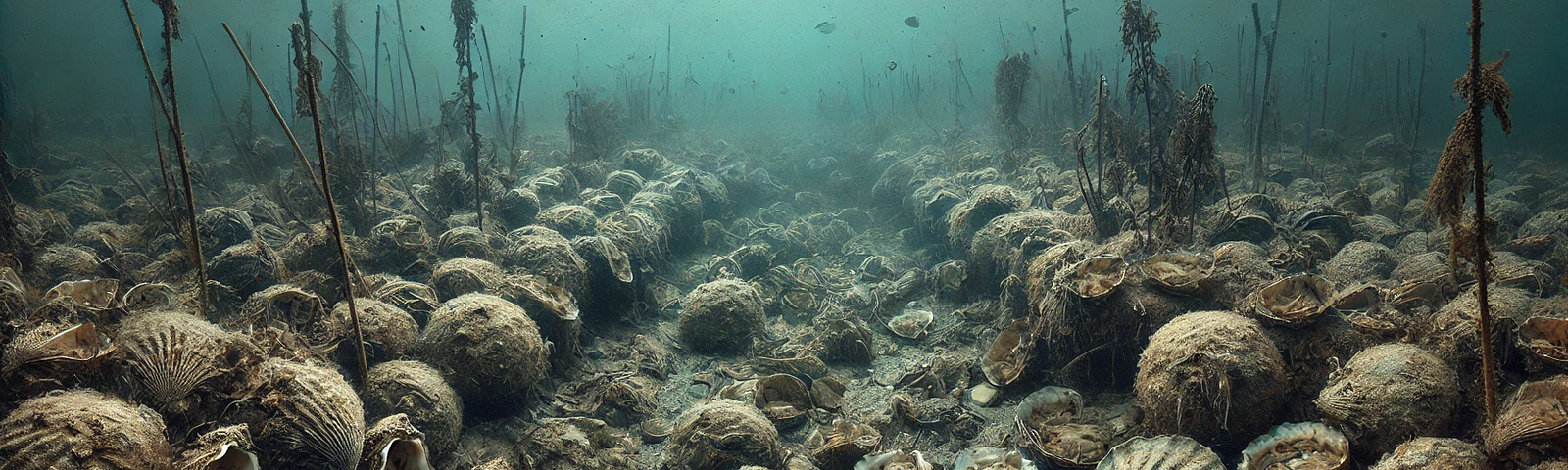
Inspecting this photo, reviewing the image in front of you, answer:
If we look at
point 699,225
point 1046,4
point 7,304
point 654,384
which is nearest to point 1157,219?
point 654,384

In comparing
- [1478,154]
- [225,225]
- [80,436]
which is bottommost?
[80,436]

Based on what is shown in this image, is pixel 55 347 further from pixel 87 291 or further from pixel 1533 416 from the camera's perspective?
pixel 1533 416

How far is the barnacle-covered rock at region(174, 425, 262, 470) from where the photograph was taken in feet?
9.43

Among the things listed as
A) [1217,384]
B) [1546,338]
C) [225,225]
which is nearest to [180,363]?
[225,225]

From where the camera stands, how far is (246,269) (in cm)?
575

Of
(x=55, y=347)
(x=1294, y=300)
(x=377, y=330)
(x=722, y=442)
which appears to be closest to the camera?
(x=55, y=347)

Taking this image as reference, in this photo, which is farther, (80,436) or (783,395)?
(783,395)

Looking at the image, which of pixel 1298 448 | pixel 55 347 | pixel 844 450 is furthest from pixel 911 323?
pixel 55 347

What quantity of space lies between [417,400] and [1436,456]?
5.58m

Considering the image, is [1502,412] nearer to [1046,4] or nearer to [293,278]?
[293,278]

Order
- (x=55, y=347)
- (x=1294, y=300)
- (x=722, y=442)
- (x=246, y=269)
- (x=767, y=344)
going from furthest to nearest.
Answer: (x=767, y=344) < (x=246, y=269) < (x=722, y=442) < (x=1294, y=300) < (x=55, y=347)

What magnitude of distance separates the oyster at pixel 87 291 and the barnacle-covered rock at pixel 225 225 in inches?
96.8

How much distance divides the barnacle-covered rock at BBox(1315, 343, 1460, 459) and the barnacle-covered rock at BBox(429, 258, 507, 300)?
645 centimetres

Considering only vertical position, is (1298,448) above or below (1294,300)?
below
